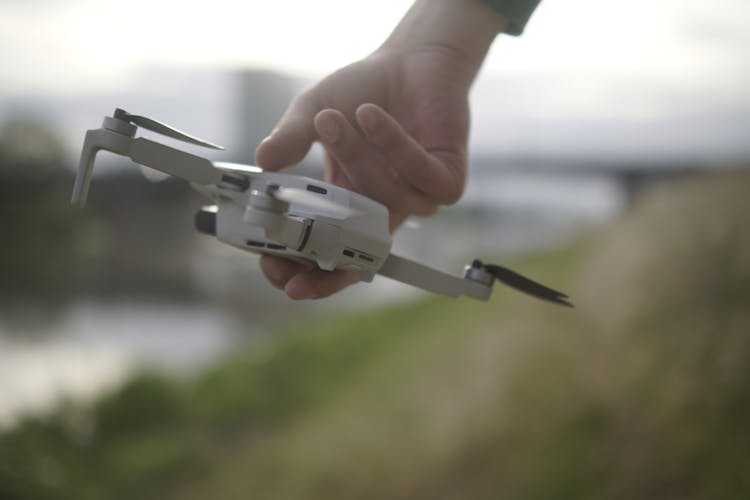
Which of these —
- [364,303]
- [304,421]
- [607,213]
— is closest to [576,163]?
[607,213]

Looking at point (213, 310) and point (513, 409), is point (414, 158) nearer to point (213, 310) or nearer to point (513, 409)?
point (513, 409)

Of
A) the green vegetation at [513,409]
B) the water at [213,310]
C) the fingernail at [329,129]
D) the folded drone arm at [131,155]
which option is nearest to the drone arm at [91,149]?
the folded drone arm at [131,155]

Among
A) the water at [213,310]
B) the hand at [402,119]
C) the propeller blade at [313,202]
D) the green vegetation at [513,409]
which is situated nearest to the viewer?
the propeller blade at [313,202]

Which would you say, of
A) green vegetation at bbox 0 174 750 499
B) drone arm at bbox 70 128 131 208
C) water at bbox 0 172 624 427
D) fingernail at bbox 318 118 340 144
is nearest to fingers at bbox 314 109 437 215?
fingernail at bbox 318 118 340 144

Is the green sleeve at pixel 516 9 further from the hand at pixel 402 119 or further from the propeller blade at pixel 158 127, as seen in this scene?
the propeller blade at pixel 158 127

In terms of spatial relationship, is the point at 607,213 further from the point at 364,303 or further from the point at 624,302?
the point at 364,303

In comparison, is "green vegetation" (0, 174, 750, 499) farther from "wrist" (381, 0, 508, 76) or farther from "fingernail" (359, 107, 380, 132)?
"fingernail" (359, 107, 380, 132)
